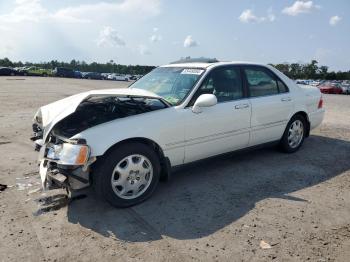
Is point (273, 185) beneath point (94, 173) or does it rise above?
beneath

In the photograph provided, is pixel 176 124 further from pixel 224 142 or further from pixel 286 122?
pixel 286 122

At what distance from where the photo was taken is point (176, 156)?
4359 millimetres

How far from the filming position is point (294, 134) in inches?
241

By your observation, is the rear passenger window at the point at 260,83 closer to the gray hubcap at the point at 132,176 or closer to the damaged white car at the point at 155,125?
the damaged white car at the point at 155,125

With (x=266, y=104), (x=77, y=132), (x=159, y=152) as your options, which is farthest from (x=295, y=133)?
(x=77, y=132)

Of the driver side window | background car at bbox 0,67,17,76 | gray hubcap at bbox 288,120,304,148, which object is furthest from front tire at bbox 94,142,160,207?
background car at bbox 0,67,17,76

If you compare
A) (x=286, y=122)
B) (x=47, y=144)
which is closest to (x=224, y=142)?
(x=286, y=122)

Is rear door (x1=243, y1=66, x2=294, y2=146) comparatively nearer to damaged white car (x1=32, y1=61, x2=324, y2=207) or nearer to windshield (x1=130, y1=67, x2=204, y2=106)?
damaged white car (x1=32, y1=61, x2=324, y2=207)

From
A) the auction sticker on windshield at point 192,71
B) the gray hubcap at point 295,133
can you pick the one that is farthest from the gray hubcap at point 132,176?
the gray hubcap at point 295,133

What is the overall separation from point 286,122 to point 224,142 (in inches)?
61.0

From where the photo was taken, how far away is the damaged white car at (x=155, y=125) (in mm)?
3777

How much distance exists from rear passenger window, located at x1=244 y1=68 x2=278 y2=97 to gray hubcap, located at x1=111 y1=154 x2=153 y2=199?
214 cm

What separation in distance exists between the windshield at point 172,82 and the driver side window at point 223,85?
0.15 metres

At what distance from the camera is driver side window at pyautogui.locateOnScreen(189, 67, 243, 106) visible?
4.73 metres
